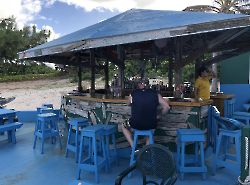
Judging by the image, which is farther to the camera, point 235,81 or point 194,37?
point 235,81

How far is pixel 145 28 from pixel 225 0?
45.7 feet

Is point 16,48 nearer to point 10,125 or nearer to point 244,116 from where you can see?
point 10,125

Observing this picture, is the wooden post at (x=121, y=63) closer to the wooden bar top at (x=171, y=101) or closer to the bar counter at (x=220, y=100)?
the wooden bar top at (x=171, y=101)

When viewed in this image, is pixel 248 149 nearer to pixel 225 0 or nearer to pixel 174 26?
pixel 174 26

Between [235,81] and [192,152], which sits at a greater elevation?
[235,81]

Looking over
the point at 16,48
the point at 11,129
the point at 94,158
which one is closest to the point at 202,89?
the point at 94,158

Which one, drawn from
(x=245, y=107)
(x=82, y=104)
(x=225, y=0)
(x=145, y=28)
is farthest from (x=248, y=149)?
(x=225, y=0)

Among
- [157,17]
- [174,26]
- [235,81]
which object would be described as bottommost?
[235,81]

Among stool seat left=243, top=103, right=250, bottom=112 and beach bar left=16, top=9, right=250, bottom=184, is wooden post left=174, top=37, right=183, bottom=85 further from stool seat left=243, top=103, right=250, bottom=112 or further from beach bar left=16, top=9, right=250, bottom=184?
stool seat left=243, top=103, right=250, bottom=112

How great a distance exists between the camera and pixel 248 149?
325 centimetres

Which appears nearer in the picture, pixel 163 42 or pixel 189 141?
pixel 189 141

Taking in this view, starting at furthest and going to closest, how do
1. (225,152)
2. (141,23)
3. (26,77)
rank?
(26,77) < (141,23) < (225,152)

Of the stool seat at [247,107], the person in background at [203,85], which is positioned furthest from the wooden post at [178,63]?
the stool seat at [247,107]

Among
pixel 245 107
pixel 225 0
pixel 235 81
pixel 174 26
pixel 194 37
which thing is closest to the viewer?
pixel 174 26
